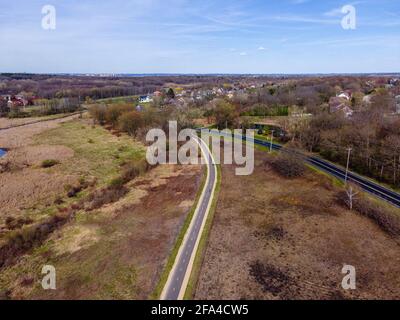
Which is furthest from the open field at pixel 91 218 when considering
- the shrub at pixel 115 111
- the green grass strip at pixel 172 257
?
the shrub at pixel 115 111

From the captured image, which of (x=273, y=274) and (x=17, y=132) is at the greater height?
(x=17, y=132)

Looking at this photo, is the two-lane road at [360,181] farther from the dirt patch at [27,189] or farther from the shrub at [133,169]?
the dirt patch at [27,189]

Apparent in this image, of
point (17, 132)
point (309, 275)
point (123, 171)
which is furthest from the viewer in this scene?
point (17, 132)

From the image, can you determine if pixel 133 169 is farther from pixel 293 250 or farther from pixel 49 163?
pixel 293 250

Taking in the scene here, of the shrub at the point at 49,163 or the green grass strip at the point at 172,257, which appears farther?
the shrub at the point at 49,163
